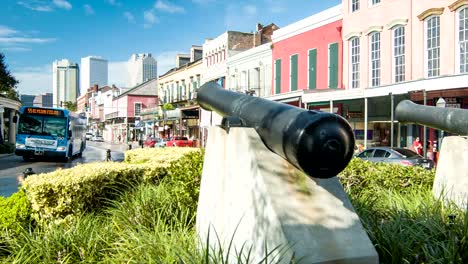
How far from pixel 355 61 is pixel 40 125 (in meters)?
16.8

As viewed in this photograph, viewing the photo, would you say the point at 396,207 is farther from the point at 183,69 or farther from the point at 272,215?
the point at 183,69

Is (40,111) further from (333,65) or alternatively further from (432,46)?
(432,46)

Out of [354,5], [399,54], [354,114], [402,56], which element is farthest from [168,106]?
[402,56]

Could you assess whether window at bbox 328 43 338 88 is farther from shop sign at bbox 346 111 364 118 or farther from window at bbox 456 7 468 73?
window at bbox 456 7 468 73

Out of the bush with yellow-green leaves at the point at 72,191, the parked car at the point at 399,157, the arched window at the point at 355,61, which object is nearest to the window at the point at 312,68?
the arched window at the point at 355,61

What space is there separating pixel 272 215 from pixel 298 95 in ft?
72.7

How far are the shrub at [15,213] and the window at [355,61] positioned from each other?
67.7 ft

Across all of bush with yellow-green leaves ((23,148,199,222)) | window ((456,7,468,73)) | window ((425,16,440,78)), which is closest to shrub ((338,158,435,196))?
bush with yellow-green leaves ((23,148,199,222))

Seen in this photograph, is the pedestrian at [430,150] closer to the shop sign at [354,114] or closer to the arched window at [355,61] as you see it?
the shop sign at [354,114]

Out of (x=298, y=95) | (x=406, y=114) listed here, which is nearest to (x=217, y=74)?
(x=298, y=95)

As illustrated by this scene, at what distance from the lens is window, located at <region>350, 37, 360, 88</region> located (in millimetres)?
23938

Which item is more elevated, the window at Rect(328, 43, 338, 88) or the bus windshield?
the window at Rect(328, 43, 338, 88)

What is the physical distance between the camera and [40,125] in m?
23.5

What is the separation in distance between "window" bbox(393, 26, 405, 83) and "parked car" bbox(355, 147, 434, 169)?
6.04m
